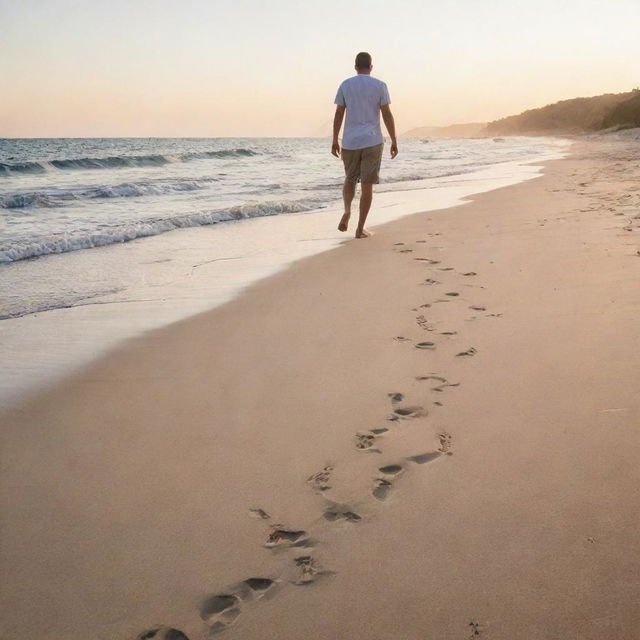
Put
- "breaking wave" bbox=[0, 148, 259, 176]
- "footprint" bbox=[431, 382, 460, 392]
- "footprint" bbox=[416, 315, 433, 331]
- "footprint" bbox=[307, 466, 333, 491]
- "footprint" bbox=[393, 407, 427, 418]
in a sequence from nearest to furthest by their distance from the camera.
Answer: "footprint" bbox=[307, 466, 333, 491] < "footprint" bbox=[393, 407, 427, 418] < "footprint" bbox=[431, 382, 460, 392] < "footprint" bbox=[416, 315, 433, 331] < "breaking wave" bbox=[0, 148, 259, 176]

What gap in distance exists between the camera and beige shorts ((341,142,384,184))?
607 centimetres

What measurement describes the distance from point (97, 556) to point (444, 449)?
1089 millimetres

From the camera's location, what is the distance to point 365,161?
6.12 metres

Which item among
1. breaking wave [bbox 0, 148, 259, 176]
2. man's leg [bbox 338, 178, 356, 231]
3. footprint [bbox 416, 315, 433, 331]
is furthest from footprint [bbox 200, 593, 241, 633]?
breaking wave [bbox 0, 148, 259, 176]

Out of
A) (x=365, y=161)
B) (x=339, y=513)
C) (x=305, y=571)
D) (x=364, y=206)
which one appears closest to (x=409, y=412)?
(x=339, y=513)

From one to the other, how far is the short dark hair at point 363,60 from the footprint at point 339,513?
534 centimetres

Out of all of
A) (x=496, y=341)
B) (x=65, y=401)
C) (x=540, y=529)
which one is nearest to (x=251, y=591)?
(x=540, y=529)

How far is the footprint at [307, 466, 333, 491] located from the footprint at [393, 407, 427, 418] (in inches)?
16.9

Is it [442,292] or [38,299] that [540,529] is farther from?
[38,299]

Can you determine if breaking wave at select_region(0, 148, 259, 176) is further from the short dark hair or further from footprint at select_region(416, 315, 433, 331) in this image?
footprint at select_region(416, 315, 433, 331)

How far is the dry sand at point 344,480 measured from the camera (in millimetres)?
1272

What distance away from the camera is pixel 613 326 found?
2727 mm

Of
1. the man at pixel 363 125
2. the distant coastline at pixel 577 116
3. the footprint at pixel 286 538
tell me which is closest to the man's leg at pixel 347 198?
the man at pixel 363 125

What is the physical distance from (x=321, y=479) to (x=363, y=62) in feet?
17.2
